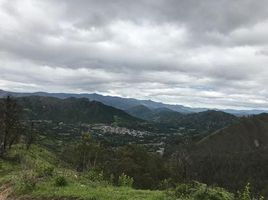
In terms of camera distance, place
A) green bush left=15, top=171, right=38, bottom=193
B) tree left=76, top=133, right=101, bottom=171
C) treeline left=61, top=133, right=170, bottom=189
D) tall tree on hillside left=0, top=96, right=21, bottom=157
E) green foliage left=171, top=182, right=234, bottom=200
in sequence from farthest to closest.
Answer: tree left=76, top=133, right=101, bottom=171 < treeline left=61, top=133, right=170, bottom=189 < tall tree on hillside left=0, top=96, right=21, bottom=157 < green bush left=15, top=171, right=38, bottom=193 < green foliage left=171, top=182, right=234, bottom=200

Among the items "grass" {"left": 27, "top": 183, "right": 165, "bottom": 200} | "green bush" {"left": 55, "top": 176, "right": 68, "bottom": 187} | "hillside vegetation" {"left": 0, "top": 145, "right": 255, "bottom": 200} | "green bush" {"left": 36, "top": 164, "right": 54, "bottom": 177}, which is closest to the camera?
"hillside vegetation" {"left": 0, "top": 145, "right": 255, "bottom": 200}

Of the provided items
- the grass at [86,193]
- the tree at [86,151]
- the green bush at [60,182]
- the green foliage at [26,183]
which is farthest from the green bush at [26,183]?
the tree at [86,151]

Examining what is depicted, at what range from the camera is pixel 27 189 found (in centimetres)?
2089

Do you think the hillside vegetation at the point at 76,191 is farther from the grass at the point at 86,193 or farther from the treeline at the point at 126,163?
the treeline at the point at 126,163

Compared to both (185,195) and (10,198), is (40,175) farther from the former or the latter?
(185,195)

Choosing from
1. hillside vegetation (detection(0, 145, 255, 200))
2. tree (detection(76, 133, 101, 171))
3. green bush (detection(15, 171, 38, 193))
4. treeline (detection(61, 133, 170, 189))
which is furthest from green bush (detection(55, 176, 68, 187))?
tree (detection(76, 133, 101, 171))

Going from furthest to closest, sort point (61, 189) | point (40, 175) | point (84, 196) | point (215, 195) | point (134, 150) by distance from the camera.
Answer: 1. point (134, 150)
2. point (40, 175)
3. point (61, 189)
4. point (84, 196)
5. point (215, 195)

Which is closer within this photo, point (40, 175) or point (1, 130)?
point (40, 175)

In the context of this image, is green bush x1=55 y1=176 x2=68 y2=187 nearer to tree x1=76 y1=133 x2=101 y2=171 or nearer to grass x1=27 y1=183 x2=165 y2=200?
grass x1=27 y1=183 x2=165 y2=200

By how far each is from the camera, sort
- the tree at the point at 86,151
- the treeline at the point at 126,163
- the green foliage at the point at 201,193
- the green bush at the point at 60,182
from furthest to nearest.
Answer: the tree at the point at 86,151 < the treeline at the point at 126,163 < the green bush at the point at 60,182 < the green foliage at the point at 201,193

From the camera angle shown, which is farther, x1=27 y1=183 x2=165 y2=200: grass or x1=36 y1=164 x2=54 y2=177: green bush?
x1=36 y1=164 x2=54 y2=177: green bush

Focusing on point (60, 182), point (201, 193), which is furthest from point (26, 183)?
point (201, 193)

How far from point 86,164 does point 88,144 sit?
4.83 m

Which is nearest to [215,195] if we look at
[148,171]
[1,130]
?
[1,130]
